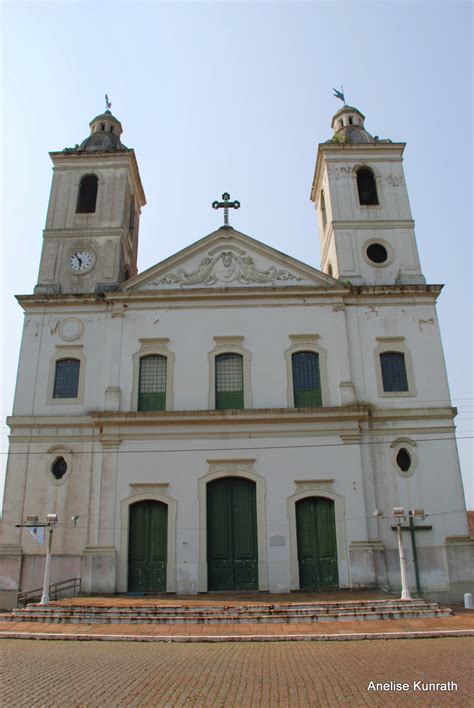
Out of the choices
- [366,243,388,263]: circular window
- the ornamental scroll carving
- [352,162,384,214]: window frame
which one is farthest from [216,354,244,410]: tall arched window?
[352,162,384,214]: window frame

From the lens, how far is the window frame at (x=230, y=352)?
1896 cm

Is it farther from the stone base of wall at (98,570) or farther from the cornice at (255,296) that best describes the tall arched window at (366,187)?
the stone base of wall at (98,570)

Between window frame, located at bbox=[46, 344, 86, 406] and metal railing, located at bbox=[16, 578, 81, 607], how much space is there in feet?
17.8

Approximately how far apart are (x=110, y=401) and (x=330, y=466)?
714cm

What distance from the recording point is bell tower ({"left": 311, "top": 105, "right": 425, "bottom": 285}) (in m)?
21.3

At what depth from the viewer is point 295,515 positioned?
17.6m

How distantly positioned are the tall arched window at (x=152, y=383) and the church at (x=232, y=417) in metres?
0.05

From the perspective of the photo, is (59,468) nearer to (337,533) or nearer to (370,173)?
(337,533)

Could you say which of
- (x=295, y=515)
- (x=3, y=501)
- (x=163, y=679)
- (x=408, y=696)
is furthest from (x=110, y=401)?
(x=408, y=696)

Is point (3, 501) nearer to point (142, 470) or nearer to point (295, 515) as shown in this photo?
point (142, 470)

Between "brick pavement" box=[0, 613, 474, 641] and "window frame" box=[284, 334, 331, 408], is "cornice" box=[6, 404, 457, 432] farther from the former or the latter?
"brick pavement" box=[0, 613, 474, 641]

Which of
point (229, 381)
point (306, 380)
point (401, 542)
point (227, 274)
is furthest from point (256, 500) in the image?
point (227, 274)

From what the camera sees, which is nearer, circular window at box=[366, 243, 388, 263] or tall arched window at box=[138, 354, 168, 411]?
tall arched window at box=[138, 354, 168, 411]

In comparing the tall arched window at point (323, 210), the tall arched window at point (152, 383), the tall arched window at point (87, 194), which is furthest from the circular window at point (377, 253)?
the tall arched window at point (87, 194)
